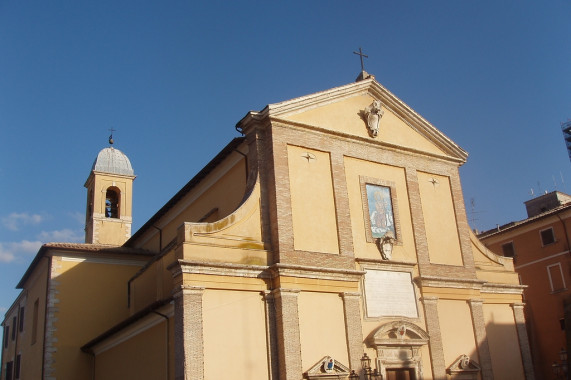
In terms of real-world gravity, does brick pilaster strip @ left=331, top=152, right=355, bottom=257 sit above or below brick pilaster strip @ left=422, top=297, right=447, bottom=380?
above

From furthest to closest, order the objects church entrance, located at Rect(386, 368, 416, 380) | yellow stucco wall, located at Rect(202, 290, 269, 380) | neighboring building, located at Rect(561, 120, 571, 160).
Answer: neighboring building, located at Rect(561, 120, 571, 160), church entrance, located at Rect(386, 368, 416, 380), yellow stucco wall, located at Rect(202, 290, 269, 380)

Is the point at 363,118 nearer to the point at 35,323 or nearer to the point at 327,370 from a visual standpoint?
the point at 327,370

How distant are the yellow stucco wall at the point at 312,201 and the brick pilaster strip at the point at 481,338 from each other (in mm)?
5358

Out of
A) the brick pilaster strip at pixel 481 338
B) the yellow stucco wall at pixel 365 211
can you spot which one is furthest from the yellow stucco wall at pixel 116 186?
the brick pilaster strip at pixel 481 338

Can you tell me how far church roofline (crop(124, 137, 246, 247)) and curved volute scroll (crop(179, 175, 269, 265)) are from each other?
2053 mm

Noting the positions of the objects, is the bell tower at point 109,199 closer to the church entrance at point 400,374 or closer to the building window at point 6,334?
the building window at point 6,334

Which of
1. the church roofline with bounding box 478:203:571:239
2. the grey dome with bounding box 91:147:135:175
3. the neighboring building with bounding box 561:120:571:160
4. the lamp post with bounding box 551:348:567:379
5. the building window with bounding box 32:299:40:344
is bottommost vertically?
the lamp post with bounding box 551:348:567:379

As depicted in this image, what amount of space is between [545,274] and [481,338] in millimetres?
12666

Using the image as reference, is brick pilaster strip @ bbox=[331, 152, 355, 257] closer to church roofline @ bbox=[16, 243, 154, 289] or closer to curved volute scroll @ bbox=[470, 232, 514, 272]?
curved volute scroll @ bbox=[470, 232, 514, 272]

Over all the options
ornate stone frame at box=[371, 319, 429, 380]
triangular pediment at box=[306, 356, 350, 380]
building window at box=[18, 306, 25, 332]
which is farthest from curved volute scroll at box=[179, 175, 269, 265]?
building window at box=[18, 306, 25, 332]

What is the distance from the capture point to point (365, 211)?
18922 mm

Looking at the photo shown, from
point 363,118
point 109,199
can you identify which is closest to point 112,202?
point 109,199

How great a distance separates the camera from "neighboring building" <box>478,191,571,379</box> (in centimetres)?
2938

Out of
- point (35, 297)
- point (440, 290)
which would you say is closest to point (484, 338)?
point (440, 290)
